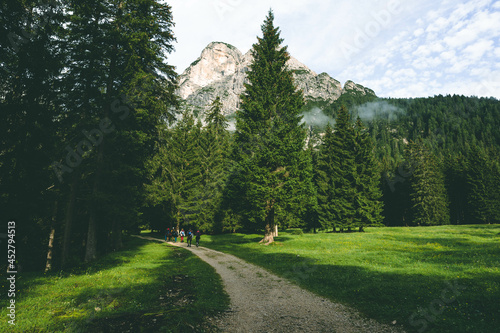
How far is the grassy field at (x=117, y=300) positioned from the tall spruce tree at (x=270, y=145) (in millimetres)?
9747

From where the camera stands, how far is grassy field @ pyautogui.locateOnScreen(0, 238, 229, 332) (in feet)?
20.9

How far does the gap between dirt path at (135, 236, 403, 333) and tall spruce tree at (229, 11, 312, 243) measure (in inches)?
433

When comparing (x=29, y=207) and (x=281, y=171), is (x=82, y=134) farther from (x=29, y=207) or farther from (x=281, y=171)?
(x=281, y=171)

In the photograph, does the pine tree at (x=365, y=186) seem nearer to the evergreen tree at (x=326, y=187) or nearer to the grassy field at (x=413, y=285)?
the evergreen tree at (x=326, y=187)

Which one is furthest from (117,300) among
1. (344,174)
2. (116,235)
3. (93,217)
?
(344,174)

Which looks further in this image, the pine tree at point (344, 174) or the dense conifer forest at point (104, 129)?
the pine tree at point (344, 174)

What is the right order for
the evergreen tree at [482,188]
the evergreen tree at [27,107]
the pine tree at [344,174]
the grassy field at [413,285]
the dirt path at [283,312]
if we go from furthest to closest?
the evergreen tree at [482,188]
the pine tree at [344,174]
the evergreen tree at [27,107]
the grassy field at [413,285]
the dirt path at [283,312]

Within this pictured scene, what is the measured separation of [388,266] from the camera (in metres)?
12.9

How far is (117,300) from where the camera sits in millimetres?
8578

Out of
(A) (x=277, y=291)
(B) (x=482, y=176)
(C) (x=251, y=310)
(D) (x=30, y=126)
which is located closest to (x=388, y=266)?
(A) (x=277, y=291)

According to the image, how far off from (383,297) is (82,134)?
19.1m

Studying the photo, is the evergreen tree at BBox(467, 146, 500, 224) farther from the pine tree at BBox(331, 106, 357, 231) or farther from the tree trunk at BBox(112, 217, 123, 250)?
the tree trunk at BBox(112, 217, 123, 250)

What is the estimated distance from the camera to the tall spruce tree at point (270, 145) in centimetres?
2183

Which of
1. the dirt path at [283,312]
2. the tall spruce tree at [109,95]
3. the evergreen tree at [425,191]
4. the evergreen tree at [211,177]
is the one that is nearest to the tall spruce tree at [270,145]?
the tall spruce tree at [109,95]
